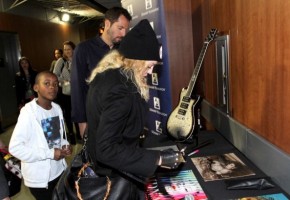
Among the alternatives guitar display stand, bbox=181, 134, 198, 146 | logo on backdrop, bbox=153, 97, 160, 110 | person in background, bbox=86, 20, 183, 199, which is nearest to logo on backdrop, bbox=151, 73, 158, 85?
logo on backdrop, bbox=153, 97, 160, 110

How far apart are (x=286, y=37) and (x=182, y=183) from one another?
82cm

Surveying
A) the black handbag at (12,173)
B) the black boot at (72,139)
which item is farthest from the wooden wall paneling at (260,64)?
the black boot at (72,139)

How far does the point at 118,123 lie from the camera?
1.11 meters

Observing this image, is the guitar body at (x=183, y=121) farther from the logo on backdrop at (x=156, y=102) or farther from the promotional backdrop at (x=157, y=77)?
the logo on backdrop at (x=156, y=102)

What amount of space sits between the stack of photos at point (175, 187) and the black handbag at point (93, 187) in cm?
12

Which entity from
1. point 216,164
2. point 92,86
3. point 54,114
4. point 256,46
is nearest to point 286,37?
point 256,46

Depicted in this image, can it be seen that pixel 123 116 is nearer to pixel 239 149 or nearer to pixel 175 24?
pixel 239 149

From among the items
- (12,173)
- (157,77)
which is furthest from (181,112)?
(12,173)

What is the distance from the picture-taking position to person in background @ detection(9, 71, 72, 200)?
1.80 m

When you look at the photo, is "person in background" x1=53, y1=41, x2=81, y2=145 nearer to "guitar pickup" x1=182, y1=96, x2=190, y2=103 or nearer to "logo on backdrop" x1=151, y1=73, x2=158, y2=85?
"logo on backdrop" x1=151, y1=73, x2=158, y2=85

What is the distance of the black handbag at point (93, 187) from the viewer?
48.0 inches

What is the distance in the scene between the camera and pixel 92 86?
4.22 ft

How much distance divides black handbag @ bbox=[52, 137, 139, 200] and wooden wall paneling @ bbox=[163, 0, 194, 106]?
1.69 m

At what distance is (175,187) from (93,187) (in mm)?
398
